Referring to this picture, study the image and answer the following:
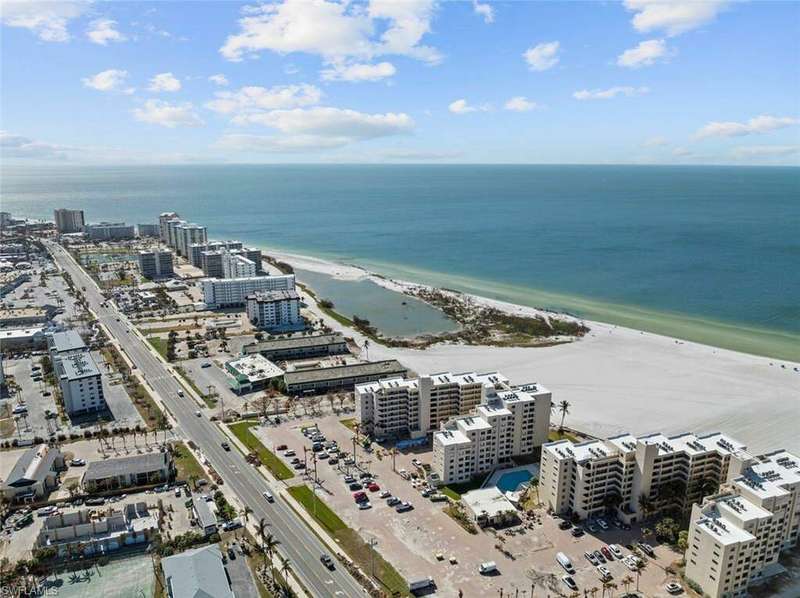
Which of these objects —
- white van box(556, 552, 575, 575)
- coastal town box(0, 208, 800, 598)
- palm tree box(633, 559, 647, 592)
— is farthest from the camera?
white van box(556, 552, 575, 575)

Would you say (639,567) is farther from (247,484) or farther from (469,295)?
(469,295)

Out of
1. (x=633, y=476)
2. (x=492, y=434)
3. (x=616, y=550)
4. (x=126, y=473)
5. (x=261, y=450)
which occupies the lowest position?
(x=616, y=550)

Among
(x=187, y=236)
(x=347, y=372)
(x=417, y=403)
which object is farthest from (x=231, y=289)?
(x=417, y=403)

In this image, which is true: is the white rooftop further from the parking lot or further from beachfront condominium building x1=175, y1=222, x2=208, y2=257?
beachfront condominium building x1=175, y1=222, x2=208, y2=257

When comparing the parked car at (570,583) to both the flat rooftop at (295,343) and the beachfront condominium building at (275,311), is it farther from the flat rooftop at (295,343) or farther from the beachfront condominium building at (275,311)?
the beachfront condominium building at (275,311)

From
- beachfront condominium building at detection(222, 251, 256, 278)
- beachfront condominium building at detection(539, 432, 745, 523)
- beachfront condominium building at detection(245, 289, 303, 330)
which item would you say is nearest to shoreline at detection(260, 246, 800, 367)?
beachfront condominium building at detection(222, 251, 256, 278)

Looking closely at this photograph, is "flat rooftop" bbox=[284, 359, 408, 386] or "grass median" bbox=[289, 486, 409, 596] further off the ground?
"flat rooftop" bbox=[284, 359, 408, 386]
